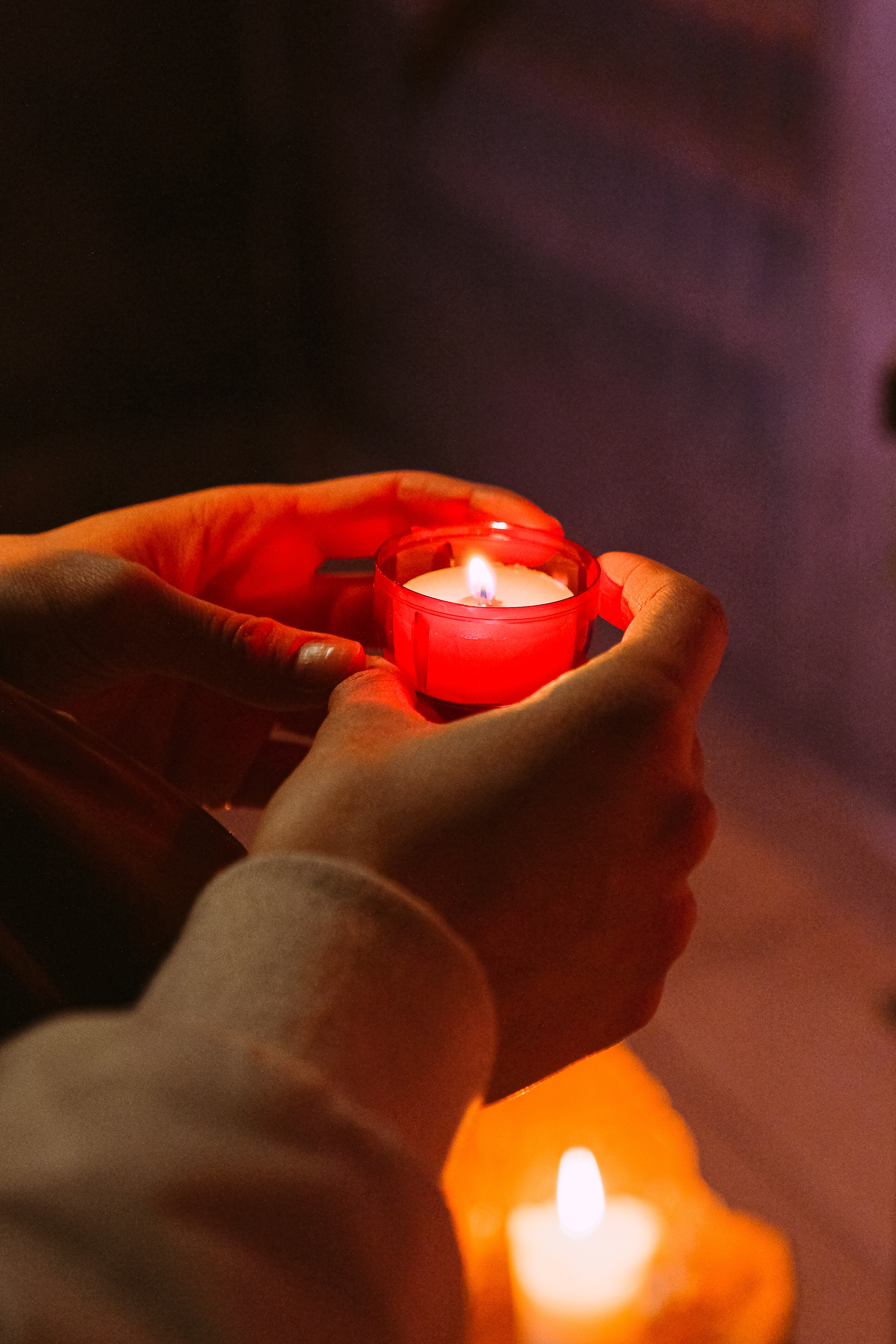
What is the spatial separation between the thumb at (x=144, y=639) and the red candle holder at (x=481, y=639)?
0.12 feet

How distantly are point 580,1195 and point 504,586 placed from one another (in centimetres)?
39

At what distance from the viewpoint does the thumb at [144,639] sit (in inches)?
26.2

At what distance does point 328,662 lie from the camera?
65 cm

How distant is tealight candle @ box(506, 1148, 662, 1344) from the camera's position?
68 centimetres

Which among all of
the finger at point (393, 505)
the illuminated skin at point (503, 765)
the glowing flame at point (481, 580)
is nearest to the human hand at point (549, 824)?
the illuminated skin at point (503, 765)

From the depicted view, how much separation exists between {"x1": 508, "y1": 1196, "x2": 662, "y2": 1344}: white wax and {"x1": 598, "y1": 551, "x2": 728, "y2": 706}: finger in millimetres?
354

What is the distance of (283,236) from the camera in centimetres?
280

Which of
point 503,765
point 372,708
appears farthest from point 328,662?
point 503,765

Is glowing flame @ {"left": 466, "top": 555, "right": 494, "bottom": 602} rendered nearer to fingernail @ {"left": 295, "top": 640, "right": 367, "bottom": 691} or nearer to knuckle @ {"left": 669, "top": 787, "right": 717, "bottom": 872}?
fingernail @ {"left": 295, "top": 640, "right": 367, "bottom": 691}

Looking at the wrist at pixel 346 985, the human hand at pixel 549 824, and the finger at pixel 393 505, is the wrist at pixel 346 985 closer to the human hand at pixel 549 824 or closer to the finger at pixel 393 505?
the human hand at pixel 549 824

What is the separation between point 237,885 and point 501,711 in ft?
0.52

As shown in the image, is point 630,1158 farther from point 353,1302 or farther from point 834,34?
point 834,34

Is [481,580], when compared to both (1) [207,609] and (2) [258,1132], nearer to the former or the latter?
(1) [207,609]

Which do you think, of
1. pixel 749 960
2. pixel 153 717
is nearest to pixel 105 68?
pixel 153 717
